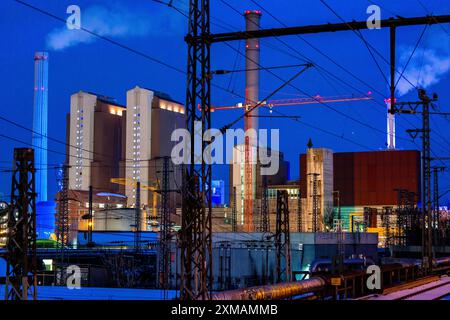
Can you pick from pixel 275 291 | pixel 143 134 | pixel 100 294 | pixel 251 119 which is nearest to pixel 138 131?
pixel 143 134

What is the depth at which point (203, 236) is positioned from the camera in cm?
1627

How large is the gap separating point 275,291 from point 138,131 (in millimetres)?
153050

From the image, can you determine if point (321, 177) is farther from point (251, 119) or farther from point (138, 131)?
point (138, 131)

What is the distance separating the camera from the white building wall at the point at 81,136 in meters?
179

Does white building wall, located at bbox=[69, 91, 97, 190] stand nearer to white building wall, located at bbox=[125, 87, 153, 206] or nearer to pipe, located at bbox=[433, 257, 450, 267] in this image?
white building wall, located at bbox=[125, 87, 153, 206]

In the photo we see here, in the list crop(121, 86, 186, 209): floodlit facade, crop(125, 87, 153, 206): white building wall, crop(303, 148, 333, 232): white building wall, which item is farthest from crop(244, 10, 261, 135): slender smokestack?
crop(125, 87, 153, 206): white building wall

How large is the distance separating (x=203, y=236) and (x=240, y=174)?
11047cm

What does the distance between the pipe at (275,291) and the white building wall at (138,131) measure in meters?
148

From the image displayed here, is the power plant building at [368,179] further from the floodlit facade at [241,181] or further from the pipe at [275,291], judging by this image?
the pipe at [275,291]

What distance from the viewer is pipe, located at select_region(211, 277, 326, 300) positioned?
750 inches

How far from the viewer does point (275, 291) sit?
73.2 feet

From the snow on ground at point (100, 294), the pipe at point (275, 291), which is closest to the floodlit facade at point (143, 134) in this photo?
the snow on ground at point (100, 294)
